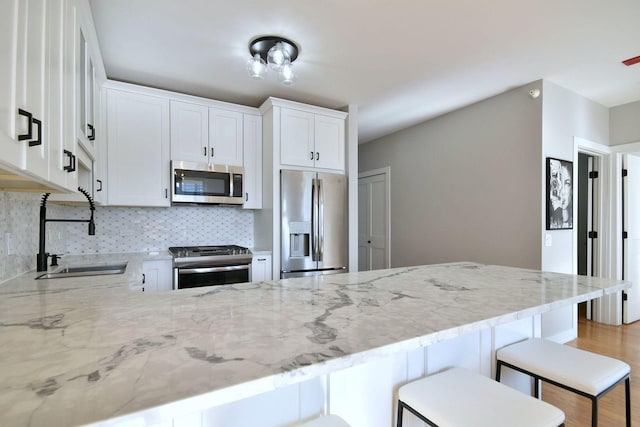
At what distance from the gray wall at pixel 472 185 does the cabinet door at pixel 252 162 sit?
2.13m

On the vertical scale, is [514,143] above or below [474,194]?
above

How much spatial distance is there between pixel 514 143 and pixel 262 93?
2574mm

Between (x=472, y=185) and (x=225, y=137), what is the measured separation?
274 cm

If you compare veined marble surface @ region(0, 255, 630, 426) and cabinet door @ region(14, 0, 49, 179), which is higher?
cabinet door @ region(14, 0, 49, 179)

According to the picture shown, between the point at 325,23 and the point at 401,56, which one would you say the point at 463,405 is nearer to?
the point at 325,23

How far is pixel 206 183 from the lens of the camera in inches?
123

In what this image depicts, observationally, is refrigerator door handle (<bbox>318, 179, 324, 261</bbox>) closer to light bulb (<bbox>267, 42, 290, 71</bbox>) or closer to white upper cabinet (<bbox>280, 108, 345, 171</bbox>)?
white upper cabinet (<bbox>280, 108, 345, 171</bbox>)

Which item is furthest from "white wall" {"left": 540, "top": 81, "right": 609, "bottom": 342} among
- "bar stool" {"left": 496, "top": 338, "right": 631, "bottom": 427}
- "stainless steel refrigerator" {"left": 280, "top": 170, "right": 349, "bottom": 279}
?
"stainless steel refrigerator" {"left": 280, "top": 170, "right": 349, "bottom": 279}

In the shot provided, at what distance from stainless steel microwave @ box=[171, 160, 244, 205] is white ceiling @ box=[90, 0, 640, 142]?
777 mm

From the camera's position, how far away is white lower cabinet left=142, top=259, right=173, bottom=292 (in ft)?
8.84

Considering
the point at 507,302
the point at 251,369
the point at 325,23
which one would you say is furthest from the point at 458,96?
the point at 251,369

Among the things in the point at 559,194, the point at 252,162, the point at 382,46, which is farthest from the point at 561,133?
the point at 252,162

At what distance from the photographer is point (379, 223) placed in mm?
4977

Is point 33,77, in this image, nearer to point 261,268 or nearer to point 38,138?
point 38,138
